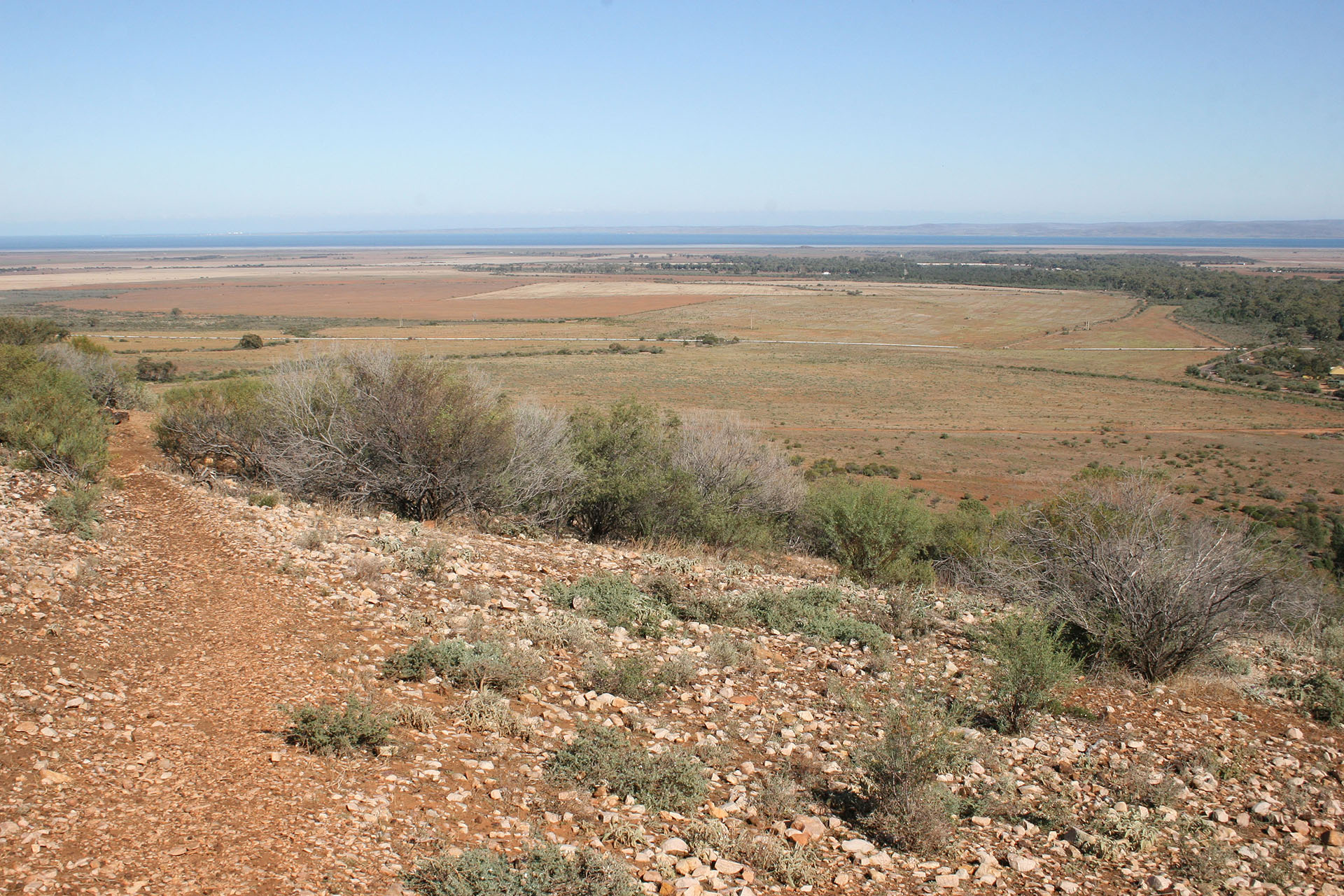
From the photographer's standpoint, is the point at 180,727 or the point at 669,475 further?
the point at 669,475

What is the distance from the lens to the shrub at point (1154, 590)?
350 inches

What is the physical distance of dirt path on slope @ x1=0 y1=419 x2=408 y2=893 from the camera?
441 cm

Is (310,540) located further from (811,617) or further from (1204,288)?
(1204,288)

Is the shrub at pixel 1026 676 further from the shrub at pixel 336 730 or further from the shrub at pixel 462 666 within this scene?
the shrub at pixel 336 730

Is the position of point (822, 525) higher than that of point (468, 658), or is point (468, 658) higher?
point (468, 658)

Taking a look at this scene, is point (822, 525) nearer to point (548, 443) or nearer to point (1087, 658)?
point (548, 443)

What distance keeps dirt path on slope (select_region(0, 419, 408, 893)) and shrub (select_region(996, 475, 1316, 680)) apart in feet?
26.1

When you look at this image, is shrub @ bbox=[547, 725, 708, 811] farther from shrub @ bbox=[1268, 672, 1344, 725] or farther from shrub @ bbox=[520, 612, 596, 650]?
shrub @ bbox=[1268, 672, 1344, 725]

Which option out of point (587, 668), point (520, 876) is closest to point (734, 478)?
point (587, 668)

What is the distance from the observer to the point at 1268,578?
10.3 m

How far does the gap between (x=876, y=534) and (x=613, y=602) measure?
8.01m

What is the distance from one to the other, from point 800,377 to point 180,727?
61.3 metres

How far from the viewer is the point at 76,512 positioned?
10.1 metres

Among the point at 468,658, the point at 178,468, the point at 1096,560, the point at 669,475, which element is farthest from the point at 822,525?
the point at 178,468
